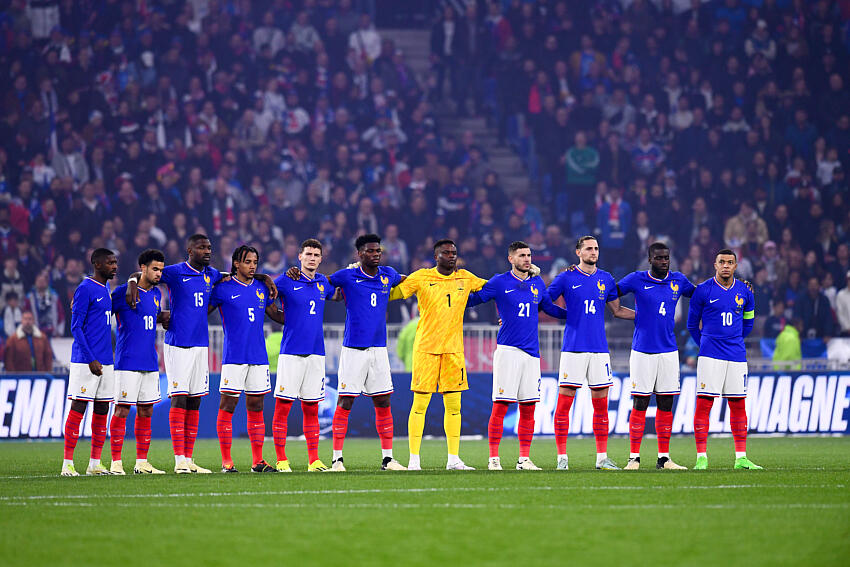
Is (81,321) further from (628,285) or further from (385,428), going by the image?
(628,285)

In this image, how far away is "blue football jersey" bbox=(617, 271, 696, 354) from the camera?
13.5 meters

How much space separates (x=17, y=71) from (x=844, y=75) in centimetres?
1829

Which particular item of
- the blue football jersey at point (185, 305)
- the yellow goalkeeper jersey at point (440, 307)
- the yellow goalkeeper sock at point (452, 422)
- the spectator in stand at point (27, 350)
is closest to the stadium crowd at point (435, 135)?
the spectator in stand at point (27, 350)

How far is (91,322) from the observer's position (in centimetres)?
A: 1298

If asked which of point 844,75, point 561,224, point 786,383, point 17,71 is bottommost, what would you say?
point 786,383

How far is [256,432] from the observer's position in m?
13.2

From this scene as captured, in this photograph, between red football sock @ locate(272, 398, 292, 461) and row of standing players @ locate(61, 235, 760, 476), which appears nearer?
row of standing players @ locate(61, 235, 760, 476)

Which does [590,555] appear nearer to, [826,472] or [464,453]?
[826,472]

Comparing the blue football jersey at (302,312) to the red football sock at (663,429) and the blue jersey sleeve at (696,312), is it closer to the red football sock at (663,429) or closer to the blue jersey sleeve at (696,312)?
the red football sock at (663,429)

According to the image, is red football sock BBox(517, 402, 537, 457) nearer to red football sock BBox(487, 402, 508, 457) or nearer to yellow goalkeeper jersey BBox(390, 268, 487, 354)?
red football sock BBox(487, 402, 508, 457)

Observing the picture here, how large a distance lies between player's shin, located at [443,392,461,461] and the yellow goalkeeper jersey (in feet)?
1.69

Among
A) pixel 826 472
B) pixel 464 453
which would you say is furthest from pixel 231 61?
pixel 826 472

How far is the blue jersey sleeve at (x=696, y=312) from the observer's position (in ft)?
45.0

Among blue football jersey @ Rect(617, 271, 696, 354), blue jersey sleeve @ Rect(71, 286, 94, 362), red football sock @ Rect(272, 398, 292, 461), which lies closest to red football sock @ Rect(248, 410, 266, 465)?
red football sock @ Rect(272, 398, 292, 461)
